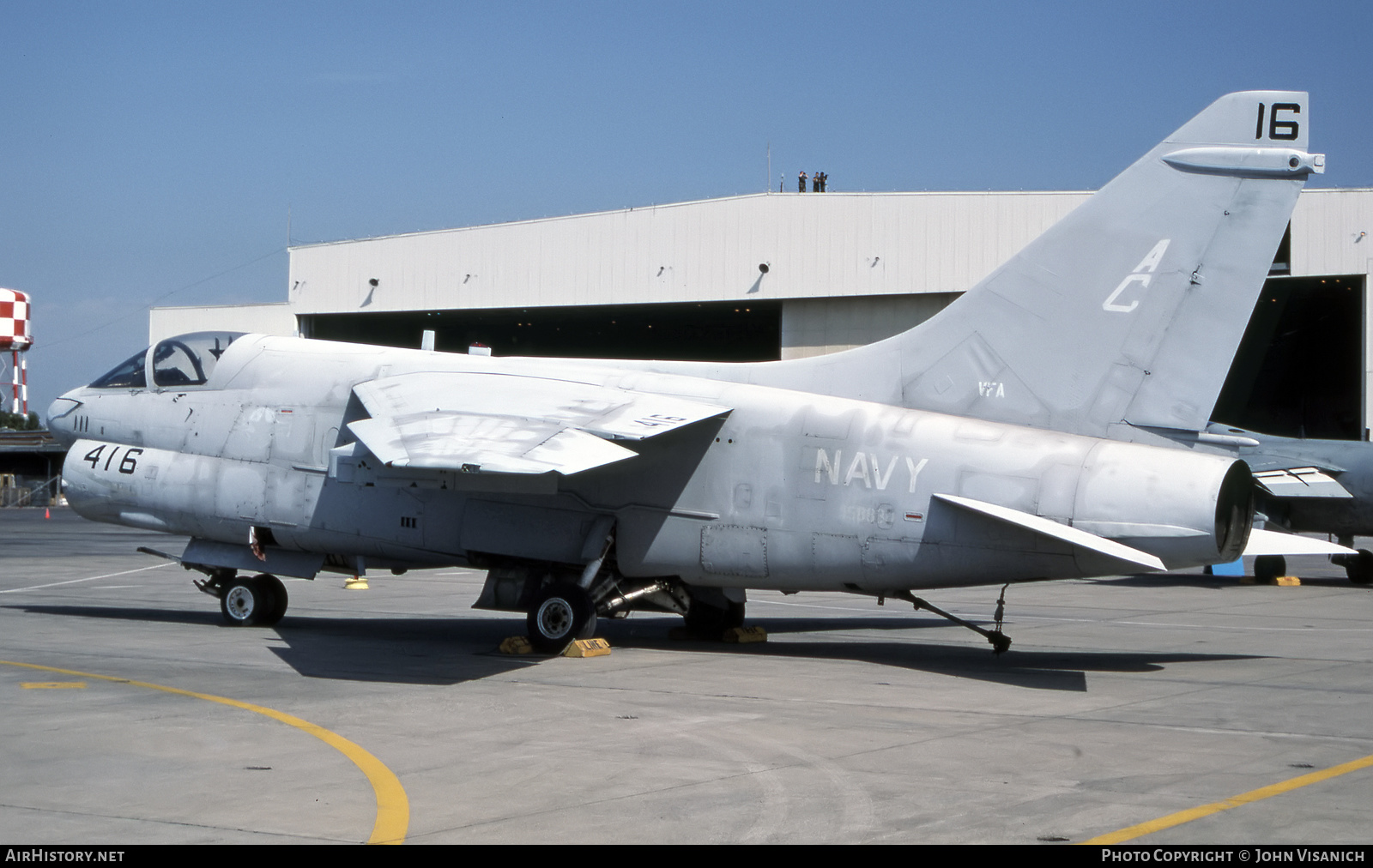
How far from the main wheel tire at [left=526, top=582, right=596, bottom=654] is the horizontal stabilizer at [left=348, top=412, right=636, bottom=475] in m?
2.18

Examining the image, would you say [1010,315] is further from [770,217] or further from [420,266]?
[420,266]

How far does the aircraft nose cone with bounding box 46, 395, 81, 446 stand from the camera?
17.4 metres

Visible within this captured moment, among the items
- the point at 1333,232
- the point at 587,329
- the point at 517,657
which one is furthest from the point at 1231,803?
the point at 587,329

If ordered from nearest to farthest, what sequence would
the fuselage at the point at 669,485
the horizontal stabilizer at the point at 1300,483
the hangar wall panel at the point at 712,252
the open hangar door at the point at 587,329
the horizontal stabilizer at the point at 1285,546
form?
the fuselage at the point at 669,485, the horizontal stabilizer at the point at 1285,546, the horizontal stabilizer at the point at 1300,483, the hangar wall panel at the point at 712,252, the open hangar door at the point at 587,329

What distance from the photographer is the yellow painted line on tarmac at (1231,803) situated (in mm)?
6707

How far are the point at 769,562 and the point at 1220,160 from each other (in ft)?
20.1

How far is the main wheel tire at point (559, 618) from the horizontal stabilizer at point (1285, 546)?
6960mm

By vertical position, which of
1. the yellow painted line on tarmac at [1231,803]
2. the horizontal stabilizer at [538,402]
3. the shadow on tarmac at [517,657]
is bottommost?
the shadow on tarmac at [517,657]

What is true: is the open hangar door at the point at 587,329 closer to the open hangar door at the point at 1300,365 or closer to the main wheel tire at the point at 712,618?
the open hangar door at the point at 1300,365

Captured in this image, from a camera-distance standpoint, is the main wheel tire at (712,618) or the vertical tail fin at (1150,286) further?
the main wheel tire at (712,618)

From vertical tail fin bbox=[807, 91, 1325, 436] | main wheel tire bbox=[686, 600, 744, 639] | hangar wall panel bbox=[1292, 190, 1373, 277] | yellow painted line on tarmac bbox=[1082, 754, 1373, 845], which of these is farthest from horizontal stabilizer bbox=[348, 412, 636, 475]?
hangar wall panel bbox=[1292, 190, 1373, 277]

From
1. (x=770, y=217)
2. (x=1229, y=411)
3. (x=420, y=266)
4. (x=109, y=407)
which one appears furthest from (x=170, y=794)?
(x=1229, y=411)

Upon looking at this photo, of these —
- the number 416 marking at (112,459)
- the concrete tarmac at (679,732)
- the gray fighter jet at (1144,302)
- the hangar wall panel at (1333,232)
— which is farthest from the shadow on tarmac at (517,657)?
the hangar wall panel at (1333,232)

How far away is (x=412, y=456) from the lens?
1188cm
